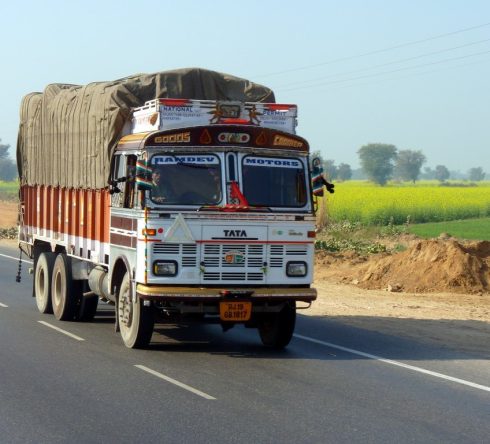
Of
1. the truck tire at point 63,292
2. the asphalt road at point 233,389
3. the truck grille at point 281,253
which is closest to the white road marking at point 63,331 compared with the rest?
the asphalt road at point 233,389

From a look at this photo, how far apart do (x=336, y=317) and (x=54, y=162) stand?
541 centimetres

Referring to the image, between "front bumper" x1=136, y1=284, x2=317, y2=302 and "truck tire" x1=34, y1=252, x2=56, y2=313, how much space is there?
481 centimetres

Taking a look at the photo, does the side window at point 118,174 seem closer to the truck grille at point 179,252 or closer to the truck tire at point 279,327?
the truck grille at point 179,252

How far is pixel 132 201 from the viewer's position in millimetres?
13164

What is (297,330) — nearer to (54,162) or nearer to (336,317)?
(336,317)

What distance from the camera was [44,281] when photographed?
57.1ft

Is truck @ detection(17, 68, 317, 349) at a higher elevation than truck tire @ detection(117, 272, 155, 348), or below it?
higher

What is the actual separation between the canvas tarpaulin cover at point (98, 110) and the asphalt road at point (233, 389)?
98.5 inches

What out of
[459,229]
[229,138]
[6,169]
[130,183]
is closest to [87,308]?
[130,183]

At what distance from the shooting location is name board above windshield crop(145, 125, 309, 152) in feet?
41.9

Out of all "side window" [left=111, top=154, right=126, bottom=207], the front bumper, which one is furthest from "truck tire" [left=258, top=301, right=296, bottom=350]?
"side window" [left=111, top=154, right=126, bottom=207]

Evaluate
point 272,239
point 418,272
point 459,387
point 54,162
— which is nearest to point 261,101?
point 272,239

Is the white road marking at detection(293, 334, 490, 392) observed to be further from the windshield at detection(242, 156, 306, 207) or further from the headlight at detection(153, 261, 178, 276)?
the headlight at detection(153, 261, 178, 276)

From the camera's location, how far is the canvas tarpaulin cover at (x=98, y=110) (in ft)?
47.2
